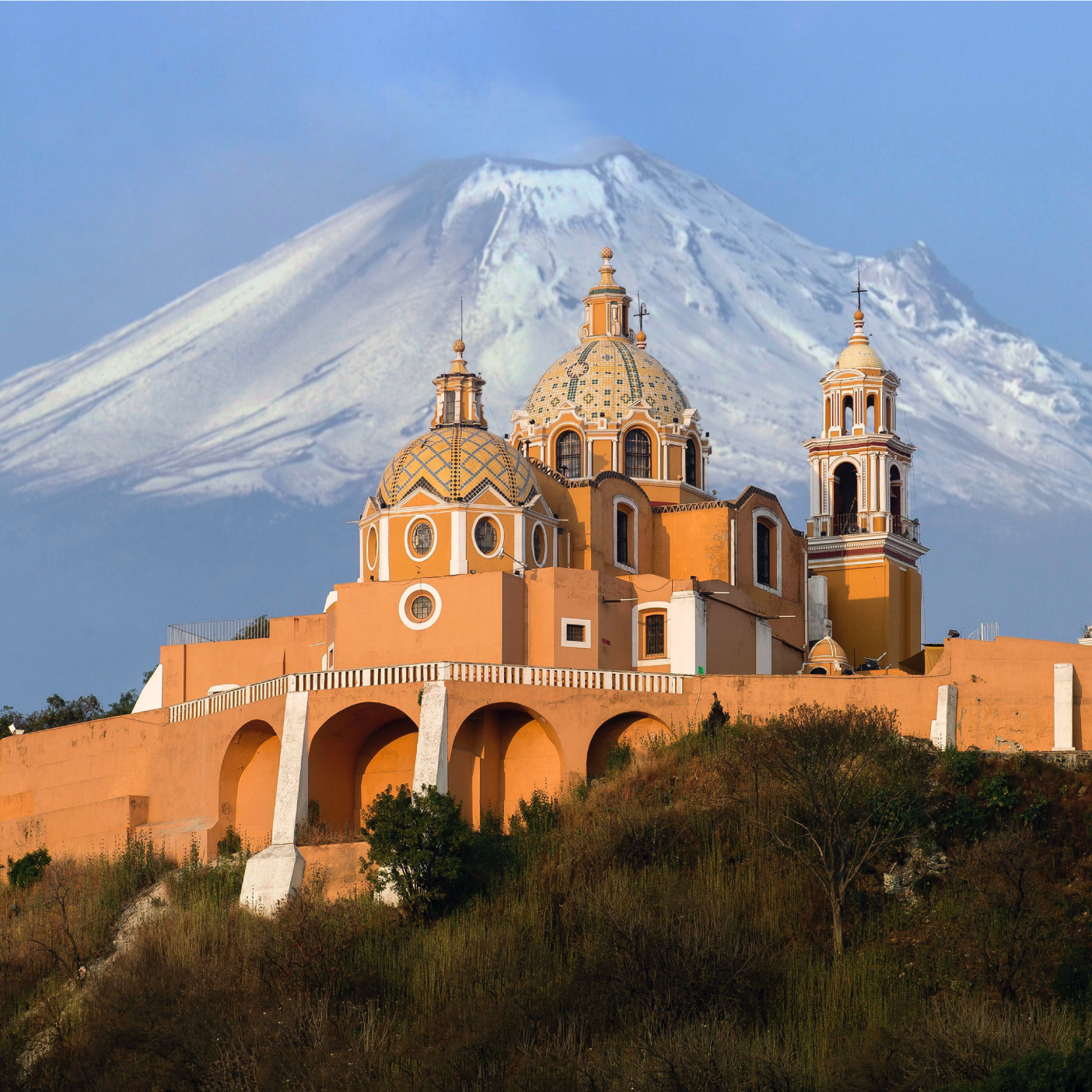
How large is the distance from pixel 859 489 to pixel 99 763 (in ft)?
63.0

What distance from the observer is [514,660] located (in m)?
45.7

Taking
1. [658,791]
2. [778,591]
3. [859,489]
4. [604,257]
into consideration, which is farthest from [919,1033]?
[604,257]

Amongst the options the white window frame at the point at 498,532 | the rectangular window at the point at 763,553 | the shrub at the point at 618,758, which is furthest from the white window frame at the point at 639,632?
the rectangular window at the point at 763,553

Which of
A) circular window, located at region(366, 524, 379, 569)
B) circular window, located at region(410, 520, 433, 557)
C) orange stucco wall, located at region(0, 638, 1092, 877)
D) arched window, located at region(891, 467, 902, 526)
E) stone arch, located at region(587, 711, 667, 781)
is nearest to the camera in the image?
orange stucco wall, located at region(0, 638, 1092, 877)

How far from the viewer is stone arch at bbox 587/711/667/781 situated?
4516cm

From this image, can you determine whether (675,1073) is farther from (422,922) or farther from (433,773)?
(433,773)

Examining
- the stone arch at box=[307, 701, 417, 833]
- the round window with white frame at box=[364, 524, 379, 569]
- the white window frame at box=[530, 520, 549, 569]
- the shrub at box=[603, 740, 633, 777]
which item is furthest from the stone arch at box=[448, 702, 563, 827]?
the round window with white frame at box=[364, 524, 379, 569]

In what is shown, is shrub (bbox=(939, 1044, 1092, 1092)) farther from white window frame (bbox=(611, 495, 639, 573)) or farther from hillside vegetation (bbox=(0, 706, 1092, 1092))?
white window frame (bbox=(611, 495, 639, 573))

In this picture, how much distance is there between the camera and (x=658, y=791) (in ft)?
142

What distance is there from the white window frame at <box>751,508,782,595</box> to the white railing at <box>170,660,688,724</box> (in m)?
7.51

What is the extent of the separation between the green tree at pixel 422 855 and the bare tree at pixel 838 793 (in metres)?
5.15

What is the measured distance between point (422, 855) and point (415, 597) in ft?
21.4

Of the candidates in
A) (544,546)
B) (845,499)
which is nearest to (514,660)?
(544,546)

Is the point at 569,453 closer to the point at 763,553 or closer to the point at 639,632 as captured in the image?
the point at 763,553
